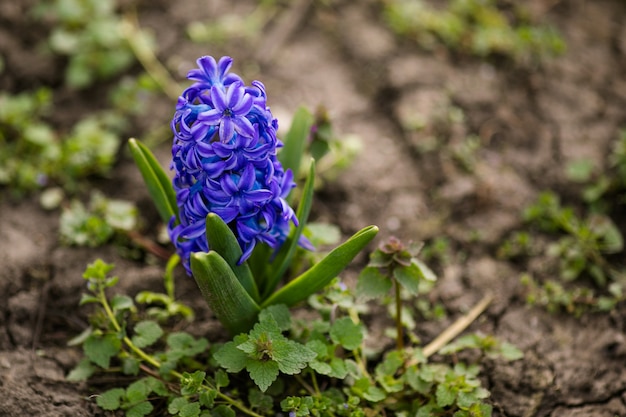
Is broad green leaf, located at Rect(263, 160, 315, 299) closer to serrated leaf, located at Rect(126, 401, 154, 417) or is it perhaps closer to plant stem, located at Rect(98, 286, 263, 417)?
plant stem, located at Rect(98, 286, 263, 417)

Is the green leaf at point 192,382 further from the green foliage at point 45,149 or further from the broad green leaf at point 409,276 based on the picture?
the green foliage at point 45,149

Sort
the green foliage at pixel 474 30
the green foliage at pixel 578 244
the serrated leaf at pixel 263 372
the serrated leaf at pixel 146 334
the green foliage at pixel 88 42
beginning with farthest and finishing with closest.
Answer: the green foliage at pixel 474 30
the green foliage at pixel 88 42
the green foliage at pixel 578 244
the serrated leaf at pixel 146 334
the serrated leaf at pixel 263 372

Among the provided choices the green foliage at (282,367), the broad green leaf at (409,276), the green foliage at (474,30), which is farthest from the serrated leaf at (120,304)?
the green foliage at (474,30)

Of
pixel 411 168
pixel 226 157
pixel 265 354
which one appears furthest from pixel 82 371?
pixel 411 168

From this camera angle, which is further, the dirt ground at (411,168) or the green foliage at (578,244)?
the green foliage at (578,244)

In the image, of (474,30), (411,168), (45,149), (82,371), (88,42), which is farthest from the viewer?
(474,30)

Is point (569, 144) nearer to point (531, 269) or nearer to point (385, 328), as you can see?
point (531, 269)

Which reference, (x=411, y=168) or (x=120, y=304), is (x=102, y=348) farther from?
(x=411, y=168)
